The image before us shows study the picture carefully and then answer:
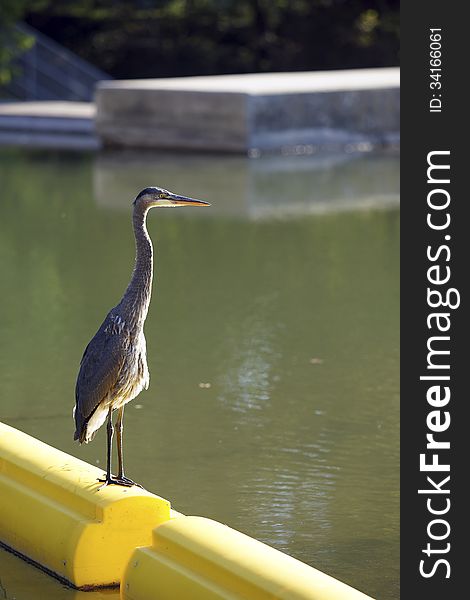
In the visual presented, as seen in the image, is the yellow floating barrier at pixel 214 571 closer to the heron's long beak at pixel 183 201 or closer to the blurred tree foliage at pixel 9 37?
the heron's long beak at pixel 183 201

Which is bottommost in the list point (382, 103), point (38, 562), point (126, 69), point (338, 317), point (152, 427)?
point (38, 562)

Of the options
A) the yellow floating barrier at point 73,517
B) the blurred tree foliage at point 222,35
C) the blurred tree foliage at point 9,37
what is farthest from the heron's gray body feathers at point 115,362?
the blurred tree foliage at point 222,35

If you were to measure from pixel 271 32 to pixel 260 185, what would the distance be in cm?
1277

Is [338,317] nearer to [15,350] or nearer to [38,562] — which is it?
[15,350]

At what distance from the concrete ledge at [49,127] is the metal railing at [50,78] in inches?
108

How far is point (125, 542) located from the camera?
264 inches

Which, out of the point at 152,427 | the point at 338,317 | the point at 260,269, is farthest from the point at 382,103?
the point at 152,427

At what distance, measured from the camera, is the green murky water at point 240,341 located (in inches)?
322

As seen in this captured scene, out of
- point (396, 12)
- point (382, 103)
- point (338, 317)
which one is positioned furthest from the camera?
point (396, 12)

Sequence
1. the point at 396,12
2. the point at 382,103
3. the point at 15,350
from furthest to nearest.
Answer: the point at 396,12 < the point at 382,103 < the point at 15,350

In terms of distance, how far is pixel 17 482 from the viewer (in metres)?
7.22

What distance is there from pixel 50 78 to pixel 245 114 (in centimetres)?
837

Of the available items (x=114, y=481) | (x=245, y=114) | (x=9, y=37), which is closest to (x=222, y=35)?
(x=9, y=37)

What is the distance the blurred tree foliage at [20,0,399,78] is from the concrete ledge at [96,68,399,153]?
22.4ft
